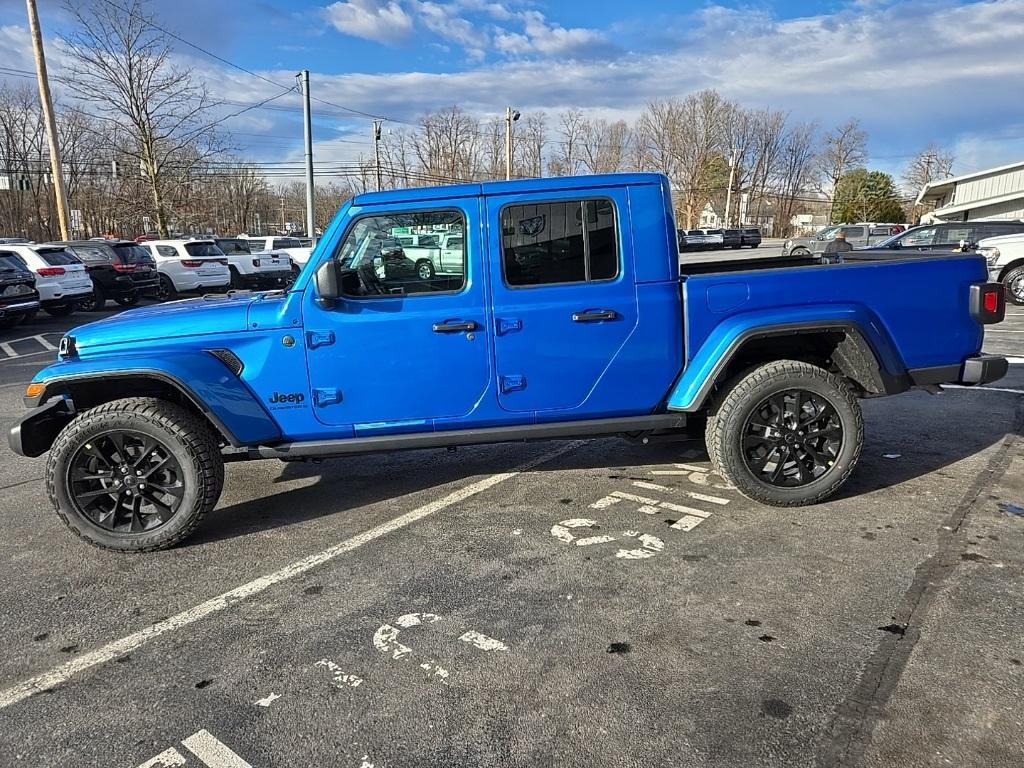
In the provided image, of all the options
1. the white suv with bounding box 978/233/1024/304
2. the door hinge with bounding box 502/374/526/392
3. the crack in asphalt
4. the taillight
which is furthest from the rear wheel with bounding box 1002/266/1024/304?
the door hinge with bounding box 502/374/526/392

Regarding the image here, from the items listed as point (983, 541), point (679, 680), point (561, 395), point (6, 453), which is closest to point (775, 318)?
point (561, 395)

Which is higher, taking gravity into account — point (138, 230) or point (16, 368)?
point (138, 230)

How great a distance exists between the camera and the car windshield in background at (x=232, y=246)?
21.2 m

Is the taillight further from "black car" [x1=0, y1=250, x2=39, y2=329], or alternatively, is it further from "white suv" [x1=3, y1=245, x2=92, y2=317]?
"white suv" [x1=3, y1=245, x2=92, y2=317]

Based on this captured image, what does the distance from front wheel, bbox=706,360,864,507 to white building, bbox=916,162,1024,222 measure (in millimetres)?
33380

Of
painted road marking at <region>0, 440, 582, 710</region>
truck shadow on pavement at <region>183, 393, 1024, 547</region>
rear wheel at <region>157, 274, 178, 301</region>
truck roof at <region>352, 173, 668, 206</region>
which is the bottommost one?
painted road marking at <region>0, 440, 582, 710</region>

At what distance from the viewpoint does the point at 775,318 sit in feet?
13.2

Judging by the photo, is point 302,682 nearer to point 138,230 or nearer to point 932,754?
point 932,754

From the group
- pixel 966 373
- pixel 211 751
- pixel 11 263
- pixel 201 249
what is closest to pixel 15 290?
pixel 11 263

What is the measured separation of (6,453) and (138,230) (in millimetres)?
39940

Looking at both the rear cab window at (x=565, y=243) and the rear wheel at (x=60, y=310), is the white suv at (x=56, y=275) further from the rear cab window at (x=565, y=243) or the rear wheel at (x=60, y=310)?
the rear cab window at (x=565, y=243)

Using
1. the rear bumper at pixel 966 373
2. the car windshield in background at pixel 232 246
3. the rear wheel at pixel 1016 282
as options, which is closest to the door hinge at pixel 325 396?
the rear bumper at pixel 966 373

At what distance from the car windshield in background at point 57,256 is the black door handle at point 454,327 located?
13363mm

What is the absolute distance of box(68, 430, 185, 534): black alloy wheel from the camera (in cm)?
388
